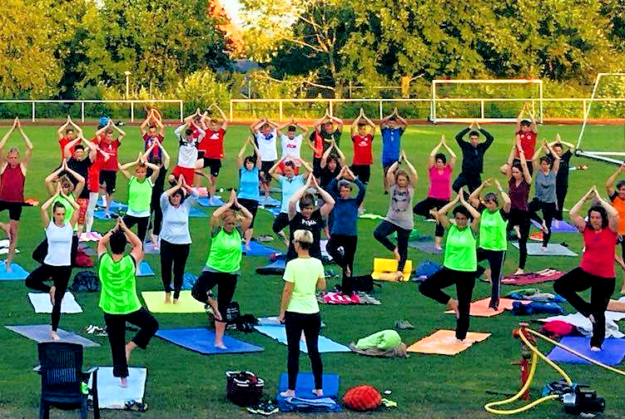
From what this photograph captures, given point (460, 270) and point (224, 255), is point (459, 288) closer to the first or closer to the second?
point (460, 270)

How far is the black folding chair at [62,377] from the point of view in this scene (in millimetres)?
11148

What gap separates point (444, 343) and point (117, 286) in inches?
174

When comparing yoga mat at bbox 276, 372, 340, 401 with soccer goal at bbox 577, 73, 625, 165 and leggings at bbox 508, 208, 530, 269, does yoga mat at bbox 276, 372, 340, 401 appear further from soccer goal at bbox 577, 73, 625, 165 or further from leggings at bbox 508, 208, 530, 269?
soccer goal at bbox 577, 73, 625, 165

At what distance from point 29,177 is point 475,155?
1329 cm

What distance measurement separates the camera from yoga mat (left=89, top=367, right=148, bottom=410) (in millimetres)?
12516

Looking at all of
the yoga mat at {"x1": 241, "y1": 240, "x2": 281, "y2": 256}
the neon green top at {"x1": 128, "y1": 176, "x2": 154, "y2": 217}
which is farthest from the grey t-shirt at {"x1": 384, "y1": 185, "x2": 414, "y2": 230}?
the neon green top at {"x1": 128, "y1": 176, "x2": 154, "y2": 217}

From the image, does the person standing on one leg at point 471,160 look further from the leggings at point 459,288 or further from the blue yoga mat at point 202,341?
the blue yoga mat at point 202,341

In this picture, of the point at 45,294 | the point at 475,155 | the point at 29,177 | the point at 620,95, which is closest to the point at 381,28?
the point at 620,95

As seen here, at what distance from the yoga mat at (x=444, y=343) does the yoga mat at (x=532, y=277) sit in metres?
3.74

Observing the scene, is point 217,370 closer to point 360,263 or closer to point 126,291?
point 126,291

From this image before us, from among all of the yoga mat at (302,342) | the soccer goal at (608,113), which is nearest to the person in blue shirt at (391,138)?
the yoga mat at (302,342)

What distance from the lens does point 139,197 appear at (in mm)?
19625

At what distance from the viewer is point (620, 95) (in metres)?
49.1

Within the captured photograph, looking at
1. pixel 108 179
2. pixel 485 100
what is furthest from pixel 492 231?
pixel 485 100
